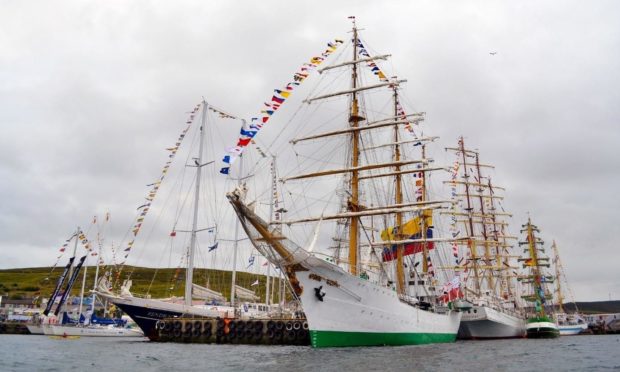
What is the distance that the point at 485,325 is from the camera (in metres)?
57.6

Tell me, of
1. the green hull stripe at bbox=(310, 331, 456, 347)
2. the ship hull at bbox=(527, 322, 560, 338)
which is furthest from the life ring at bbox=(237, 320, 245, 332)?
the ship hull at bbox=(527, 322, 560, 338)

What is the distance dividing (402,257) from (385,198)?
21.4 ft

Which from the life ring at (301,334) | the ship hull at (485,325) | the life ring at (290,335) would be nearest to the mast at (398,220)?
the ship hull at (485,325)

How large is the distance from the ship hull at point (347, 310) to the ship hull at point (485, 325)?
26566 mm

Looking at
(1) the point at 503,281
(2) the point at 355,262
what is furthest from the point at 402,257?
(1) the point at 503,281

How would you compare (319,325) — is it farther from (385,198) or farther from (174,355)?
(385,198)

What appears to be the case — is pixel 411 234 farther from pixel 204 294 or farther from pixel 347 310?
pixel 347 310

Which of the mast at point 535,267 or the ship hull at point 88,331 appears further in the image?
the mast at point 535,267

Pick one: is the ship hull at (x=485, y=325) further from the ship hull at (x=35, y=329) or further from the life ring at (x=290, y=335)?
the ship hull at (x=35, y=329)

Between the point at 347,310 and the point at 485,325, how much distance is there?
3481 cm

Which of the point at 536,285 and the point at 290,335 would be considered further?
the point at 536,285

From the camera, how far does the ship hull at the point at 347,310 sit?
94.0 feet

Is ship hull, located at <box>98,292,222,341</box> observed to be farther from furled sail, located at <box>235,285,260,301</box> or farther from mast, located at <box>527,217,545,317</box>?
mast, located at <box>527,217,545,317</box>

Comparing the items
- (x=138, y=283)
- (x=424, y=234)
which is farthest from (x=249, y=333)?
(x=138, y=283)
